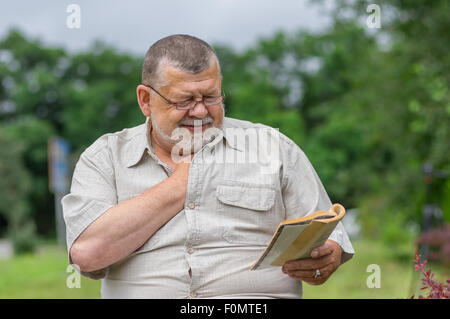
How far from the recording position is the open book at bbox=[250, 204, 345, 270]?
2.01m

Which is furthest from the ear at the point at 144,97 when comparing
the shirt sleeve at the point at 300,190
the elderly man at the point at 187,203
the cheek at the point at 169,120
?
the shirt sleeve at the point at 300,190

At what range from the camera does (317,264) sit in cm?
236

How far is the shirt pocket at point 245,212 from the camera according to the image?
2502 mm

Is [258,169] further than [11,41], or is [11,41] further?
[11,41]

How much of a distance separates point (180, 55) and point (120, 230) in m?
0.74

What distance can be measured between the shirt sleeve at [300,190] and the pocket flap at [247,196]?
0.09 meters

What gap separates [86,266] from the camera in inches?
91.6

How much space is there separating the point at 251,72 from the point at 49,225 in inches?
465

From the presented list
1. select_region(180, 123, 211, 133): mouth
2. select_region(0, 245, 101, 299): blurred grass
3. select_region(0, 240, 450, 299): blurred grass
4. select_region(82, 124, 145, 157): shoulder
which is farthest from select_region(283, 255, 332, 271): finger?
select_region(0, 245, 101, 299): blurred grass

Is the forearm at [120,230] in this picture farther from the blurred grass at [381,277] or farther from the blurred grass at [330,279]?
the blurred grass at [330,279]

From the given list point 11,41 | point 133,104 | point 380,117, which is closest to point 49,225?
point 133,104

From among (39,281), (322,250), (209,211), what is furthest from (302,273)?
(39,281)

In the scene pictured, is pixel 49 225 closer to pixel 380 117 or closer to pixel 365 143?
pixel 365 143
